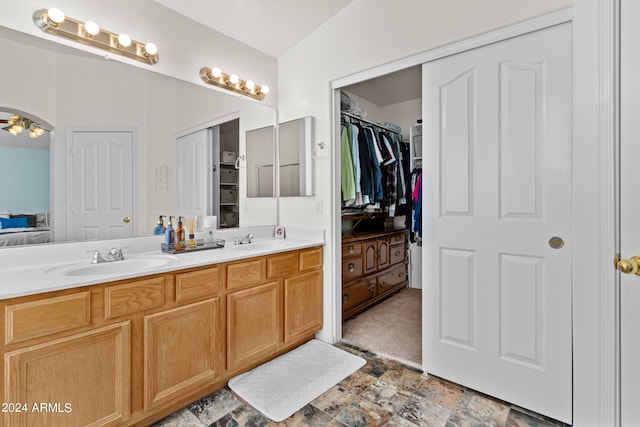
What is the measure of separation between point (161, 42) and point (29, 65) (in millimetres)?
754

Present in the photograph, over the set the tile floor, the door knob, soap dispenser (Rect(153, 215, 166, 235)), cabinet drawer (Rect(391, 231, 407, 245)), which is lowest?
the tile floor

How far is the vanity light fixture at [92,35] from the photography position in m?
1.61

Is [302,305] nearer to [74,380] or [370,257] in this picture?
[370,257]

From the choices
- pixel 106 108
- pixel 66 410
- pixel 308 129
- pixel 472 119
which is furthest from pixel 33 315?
pixel 472 119

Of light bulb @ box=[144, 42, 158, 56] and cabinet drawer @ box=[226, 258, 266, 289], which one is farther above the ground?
light bulb @ box=[144, 42, 158, 56]

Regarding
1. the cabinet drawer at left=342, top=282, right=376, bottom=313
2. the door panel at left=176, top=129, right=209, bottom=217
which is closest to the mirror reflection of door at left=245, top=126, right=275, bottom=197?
the door panel at left=176, top=129, right=209, bottom=217

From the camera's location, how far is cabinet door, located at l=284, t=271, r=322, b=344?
227 centimetres

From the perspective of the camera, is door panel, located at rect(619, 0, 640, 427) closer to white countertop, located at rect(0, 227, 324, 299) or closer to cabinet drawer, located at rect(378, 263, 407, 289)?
white countertop, located at rect(0, 227, 324, 299)

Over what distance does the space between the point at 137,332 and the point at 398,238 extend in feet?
9.44

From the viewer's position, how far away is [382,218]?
380cm

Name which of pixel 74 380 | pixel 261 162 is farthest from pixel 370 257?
pixel 74 380

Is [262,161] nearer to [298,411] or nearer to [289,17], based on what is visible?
[289,17]

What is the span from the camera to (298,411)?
5.56ft

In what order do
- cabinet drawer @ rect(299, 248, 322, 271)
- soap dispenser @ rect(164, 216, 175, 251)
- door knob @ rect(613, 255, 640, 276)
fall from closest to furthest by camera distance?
door knob @ rect(613, 255, 640, 276) → soap dispenser @ rect(164, 216, 175, 251) → cabinet drawer @ rect(299, 248, 322, 271)
